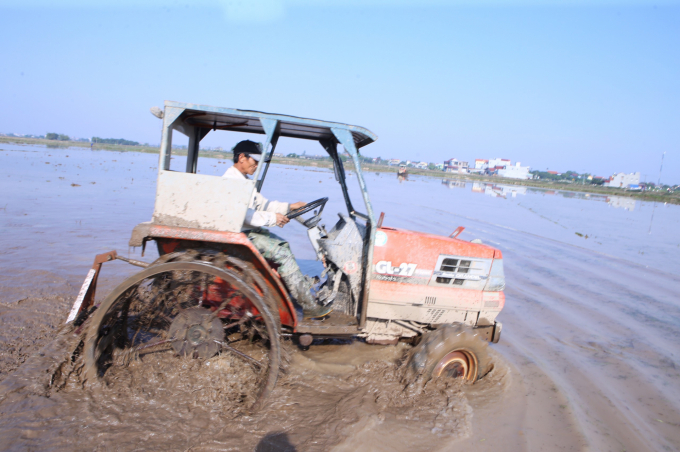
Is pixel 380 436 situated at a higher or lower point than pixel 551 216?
lower

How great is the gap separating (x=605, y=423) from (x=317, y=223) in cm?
308

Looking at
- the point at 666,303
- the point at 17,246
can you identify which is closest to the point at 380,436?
the point at 666,303

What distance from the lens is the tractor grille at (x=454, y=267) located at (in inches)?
144

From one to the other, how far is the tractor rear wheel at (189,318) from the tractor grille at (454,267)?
5.39 ft

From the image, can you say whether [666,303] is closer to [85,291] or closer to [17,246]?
[85,291]

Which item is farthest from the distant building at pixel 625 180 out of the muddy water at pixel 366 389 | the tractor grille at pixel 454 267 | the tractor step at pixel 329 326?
the tractor step at pixel 329 326

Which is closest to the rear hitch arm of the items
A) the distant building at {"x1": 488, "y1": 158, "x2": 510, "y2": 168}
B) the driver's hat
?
the driver's hat

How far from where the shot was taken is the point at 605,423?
135 inches

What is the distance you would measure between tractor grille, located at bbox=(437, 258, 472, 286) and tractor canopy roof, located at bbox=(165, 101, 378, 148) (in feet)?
4.33

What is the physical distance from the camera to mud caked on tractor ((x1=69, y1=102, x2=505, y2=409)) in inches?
111

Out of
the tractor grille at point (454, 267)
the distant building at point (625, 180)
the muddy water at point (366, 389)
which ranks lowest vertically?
the muddy water at point (366, 389)

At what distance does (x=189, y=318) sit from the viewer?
3.04m

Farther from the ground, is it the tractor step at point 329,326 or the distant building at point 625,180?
the distant building at point 625,180

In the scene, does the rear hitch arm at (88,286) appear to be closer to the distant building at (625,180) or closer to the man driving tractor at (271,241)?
the man driving tractor at (271,241)
